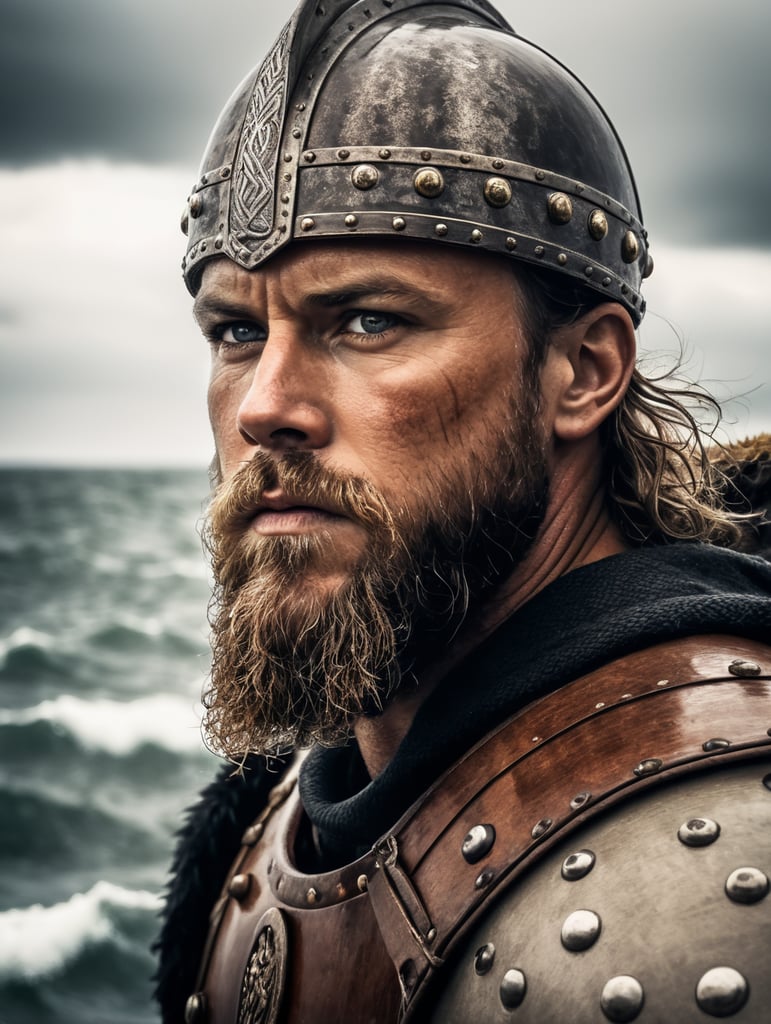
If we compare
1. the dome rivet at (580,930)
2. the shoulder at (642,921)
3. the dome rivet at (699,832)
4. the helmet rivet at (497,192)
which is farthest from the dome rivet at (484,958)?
the helmet rivet at (497,192)

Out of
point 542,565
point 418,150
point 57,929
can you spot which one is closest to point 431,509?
point 542,565

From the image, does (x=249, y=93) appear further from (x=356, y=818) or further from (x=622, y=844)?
(x=622, y=844)

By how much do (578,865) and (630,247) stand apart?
54.3 inches

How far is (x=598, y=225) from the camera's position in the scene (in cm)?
229

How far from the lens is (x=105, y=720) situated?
13023mm

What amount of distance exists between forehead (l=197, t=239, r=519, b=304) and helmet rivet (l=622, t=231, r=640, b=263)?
32 centimetres

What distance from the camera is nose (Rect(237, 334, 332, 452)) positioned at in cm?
215

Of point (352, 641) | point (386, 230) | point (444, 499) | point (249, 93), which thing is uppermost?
point (249, 93)

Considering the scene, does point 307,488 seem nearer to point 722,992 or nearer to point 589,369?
point 589,369

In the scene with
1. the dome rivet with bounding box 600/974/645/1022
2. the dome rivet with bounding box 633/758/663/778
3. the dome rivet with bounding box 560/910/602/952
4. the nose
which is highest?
the nose

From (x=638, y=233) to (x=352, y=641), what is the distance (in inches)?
43.6

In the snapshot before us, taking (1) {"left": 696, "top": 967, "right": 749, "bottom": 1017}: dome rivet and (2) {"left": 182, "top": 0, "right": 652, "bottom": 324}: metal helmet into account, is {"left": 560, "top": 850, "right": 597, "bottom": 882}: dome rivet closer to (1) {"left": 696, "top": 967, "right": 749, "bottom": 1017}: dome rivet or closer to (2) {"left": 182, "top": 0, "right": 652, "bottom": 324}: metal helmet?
(1) {"left": 696, "top": 967, "right": 749, "bottom": 1017}: dome rivet

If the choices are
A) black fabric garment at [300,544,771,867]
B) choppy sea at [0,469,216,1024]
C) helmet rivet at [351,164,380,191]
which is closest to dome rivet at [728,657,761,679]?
black fabric garment at [300,544,771,867]

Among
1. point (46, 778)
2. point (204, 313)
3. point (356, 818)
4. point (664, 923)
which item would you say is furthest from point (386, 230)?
point (46, 778)
